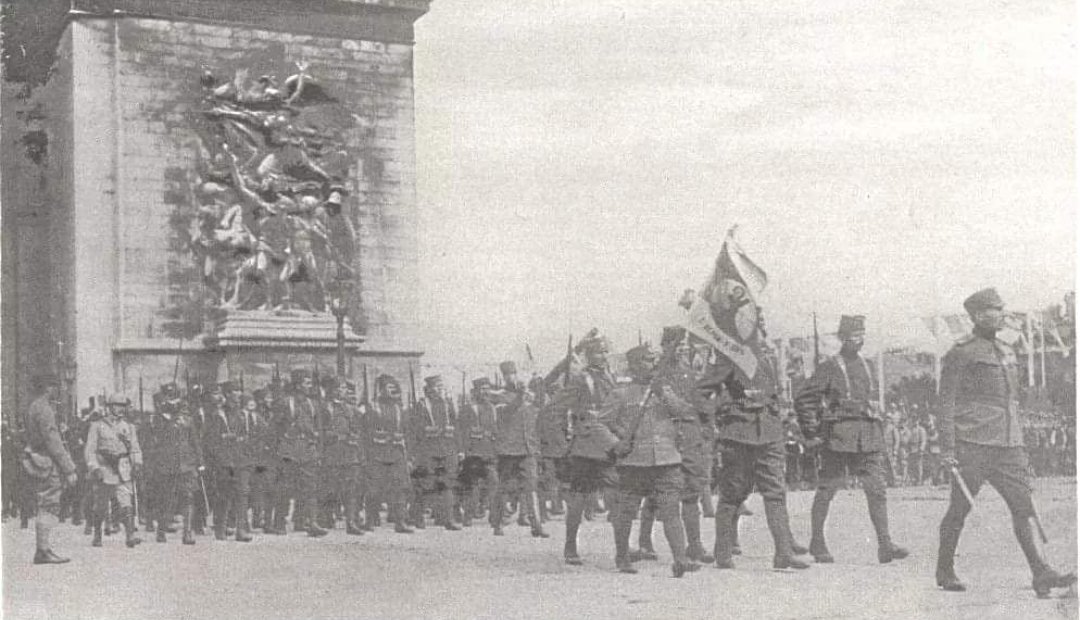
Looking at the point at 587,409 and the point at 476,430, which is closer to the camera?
the point at 587,409

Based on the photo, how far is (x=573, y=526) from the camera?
29.7 ft

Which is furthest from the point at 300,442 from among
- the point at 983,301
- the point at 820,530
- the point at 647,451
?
the point at 983,301

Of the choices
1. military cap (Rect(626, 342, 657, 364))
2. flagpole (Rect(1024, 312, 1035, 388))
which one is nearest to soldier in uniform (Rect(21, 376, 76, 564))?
military cap (Rect(626, 342, 657, 364))

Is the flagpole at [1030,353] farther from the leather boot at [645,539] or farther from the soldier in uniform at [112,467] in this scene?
the soldier in uniform at [112,467]

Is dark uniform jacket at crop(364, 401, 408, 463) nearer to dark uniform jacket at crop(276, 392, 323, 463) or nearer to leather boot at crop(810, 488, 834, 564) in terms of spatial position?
dark uniform jacket at crop(276, 392, 323, 463)

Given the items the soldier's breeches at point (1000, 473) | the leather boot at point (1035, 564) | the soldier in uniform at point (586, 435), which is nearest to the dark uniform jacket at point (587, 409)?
the soldier in uniform at point (586, 435)

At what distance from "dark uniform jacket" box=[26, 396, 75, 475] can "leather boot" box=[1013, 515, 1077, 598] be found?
18.6 feet

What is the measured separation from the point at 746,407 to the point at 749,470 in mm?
379

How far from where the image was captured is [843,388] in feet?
30.5

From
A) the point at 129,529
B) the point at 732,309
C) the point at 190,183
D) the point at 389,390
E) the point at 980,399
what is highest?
the point at 190,183

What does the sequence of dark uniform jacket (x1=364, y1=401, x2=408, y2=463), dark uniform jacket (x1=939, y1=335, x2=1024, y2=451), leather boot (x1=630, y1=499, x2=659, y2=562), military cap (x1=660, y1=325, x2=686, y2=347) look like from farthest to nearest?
1. dark uniform jacket (x1=364, y1=401, x2=408, y2=463)
2. military cap (x1=660, y1=325, x2=686, y2=347)
3. leather boot (x1=630, y1=499, x2=659, y2=562)
4. dark uniform jacket (x1=939, y1=335, x2=1024, y2=451)

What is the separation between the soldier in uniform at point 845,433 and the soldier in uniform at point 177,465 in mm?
3812

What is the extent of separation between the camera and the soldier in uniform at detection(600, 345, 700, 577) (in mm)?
8727

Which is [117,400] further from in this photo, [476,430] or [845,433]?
[845,433]
